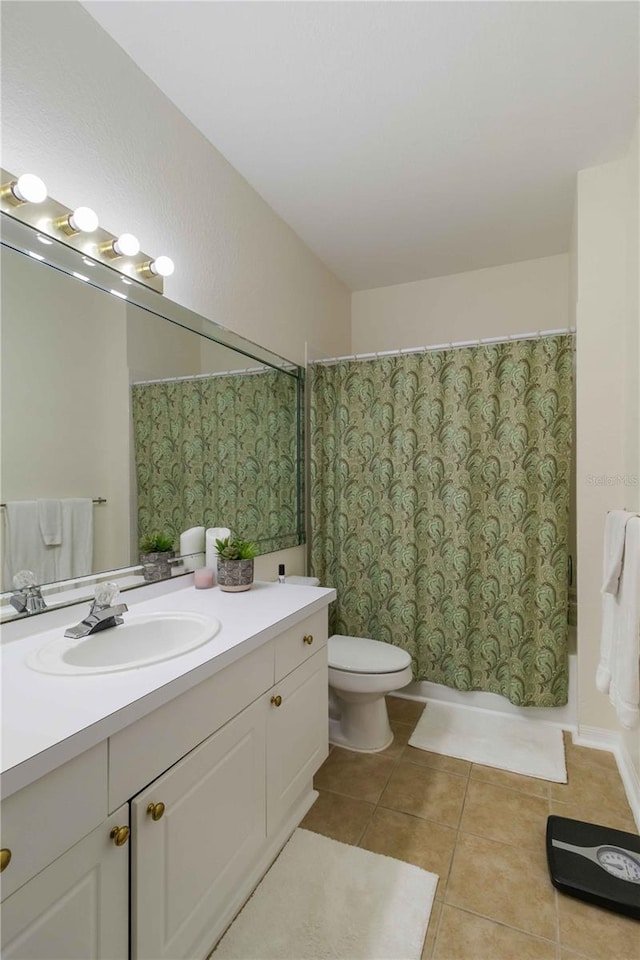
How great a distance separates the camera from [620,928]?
4.22 ft

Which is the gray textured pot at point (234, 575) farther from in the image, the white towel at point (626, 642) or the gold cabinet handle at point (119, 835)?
the white towel at point (626, 642)

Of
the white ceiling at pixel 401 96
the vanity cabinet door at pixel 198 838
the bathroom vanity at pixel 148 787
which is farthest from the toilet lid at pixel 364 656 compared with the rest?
the white ceiling at pixel 401 96

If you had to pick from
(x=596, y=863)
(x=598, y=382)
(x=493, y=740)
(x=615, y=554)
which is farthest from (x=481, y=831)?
(x=598, y=382)

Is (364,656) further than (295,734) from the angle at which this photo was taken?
Yes

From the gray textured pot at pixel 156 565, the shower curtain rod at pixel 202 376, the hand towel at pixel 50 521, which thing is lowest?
the gray textured pot at pixel 156 565

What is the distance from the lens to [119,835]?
86 cm

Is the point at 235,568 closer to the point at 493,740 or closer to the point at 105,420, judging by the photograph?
the point at 105,420

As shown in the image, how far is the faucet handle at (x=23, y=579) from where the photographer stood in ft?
3.99

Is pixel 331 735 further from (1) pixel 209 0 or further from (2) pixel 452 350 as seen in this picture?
(1) pixel 209 0

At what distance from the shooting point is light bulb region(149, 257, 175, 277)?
158cm

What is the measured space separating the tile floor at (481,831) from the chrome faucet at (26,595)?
1.22 meters

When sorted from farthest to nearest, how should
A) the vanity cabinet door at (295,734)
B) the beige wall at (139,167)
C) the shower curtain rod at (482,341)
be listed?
the shower curtain rod at (482,341) → the vanity cabinet door at (295,734) → the beige wall at (139,167)

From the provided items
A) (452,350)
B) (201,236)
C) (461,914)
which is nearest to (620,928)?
(461,914)

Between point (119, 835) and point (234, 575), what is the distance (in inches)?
36.7
